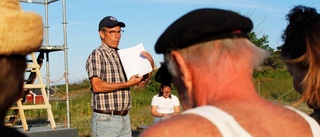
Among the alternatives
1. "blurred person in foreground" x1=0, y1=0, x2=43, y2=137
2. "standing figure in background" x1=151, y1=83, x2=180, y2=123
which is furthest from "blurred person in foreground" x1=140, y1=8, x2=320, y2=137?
"standing figure in background" x1=151, y1=83, x2=180, y2=123

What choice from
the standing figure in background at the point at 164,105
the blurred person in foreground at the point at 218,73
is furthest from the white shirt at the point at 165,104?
the blurred person in foreground at the point at 218,73

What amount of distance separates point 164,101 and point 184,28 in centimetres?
887

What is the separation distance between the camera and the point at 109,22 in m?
6.55

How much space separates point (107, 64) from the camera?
246 inches

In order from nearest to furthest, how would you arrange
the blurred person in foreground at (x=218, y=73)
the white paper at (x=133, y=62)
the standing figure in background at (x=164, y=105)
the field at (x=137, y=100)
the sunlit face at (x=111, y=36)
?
the blurred person in foreground at (x=218, y=73) → the white paper at (x=133, y=62) → the sunlit face at (x=111, y=36) → the standing figure in background at (x=164, y=105) → the field at (x=137, y=100)

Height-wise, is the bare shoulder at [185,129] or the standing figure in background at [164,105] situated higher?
the bare shoulder at [185,129]

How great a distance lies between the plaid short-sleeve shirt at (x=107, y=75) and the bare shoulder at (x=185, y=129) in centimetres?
433

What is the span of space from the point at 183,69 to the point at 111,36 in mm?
4462

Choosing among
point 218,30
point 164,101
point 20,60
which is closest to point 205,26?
point 218,30

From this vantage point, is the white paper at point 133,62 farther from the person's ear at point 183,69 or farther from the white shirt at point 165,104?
the white shirt at point 165,104

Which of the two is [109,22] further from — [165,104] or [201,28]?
[201,28]

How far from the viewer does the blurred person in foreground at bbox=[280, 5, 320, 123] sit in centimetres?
279

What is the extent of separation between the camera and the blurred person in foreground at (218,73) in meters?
1.95

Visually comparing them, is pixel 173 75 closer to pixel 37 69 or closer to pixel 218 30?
pixel 218 30
